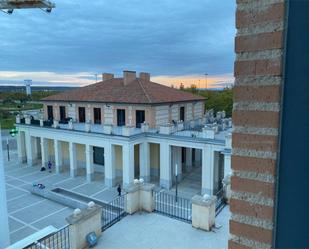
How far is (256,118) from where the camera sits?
152 centimetres

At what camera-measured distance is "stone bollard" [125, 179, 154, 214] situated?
9.62 metres

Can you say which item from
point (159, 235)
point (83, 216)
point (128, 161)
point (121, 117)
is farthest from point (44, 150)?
point (159, 235)

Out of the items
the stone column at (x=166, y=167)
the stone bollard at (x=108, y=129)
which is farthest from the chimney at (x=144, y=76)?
the stone column at (x=166, y=167)

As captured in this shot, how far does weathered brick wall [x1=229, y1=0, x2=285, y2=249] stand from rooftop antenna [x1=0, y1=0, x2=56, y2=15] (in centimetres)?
1909

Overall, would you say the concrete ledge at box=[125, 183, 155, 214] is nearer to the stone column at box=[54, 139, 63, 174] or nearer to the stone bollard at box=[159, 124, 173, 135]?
the stone bollard at box=[159, 124, 173, 135]

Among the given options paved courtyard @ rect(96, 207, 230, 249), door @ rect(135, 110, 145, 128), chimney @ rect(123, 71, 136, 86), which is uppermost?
chimney @ rect(123, 71, 136, 86)

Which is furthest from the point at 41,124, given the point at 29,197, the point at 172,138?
the point at 172,138

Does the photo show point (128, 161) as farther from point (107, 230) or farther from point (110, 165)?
point (107, 230)

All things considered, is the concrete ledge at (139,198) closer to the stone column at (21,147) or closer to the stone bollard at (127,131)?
the stone bollard at (127,131)

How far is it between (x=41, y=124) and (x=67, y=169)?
515 cm

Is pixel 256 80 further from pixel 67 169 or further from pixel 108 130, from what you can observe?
pixel 67 169

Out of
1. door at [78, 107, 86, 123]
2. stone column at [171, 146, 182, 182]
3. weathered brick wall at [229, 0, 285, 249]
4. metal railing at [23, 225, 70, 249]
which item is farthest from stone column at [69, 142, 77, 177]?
weathered brick wall at [229, 0, 285, 249]

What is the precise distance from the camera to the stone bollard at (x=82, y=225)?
759 cm

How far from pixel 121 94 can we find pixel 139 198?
16.1 m
